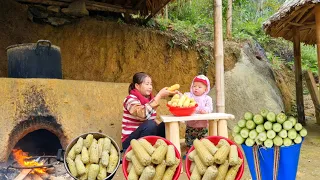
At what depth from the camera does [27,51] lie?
14.1 ft

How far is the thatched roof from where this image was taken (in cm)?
560

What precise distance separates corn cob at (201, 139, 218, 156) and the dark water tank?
2659mm

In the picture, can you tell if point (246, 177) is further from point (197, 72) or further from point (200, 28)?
point (200, 28)

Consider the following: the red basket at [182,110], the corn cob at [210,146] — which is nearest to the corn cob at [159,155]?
the corn cob at [210,146]

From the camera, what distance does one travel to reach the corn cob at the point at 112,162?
105 inches

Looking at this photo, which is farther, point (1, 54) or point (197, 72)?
point (197, 72)

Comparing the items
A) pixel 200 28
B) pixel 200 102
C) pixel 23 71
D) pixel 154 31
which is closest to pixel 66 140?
pixel 23 71

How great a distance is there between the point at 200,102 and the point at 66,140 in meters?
Result: 1.73

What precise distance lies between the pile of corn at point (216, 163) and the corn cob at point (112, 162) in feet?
2.14

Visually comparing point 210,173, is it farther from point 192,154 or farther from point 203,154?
point 192,154

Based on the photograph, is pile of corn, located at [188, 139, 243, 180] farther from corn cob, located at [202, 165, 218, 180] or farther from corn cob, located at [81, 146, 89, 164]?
corn cob, located at [81, 146, 89, 164]

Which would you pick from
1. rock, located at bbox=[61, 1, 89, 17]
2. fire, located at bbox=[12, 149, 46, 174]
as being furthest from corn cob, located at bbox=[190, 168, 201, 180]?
rock, located at bbox=[61, 1, 89, 17]

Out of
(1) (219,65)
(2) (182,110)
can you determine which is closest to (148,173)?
(2) (182,110)

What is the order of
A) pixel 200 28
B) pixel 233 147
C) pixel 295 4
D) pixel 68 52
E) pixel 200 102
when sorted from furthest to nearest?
pixel 200 28
pixel 68 52
pixel 295 4
pixel 200 102
pixel 233 147
